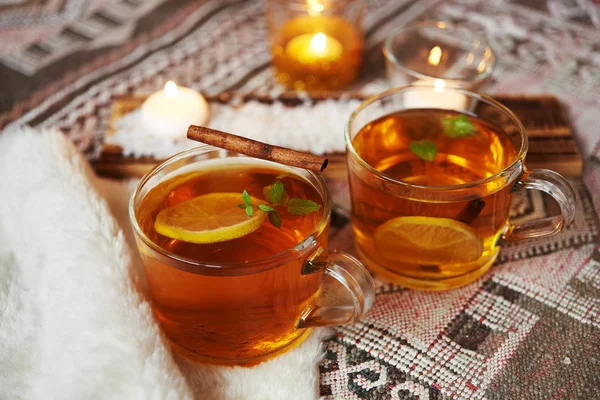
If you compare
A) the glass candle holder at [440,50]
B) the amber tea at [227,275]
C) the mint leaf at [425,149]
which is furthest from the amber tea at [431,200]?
the glass candle holder at [440,50]

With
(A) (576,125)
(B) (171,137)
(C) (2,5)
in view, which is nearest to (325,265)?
(B) (171,137)

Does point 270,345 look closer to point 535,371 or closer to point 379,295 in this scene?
point 379,295

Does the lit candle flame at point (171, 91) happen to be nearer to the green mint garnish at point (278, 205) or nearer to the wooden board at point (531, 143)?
the wooden board at point (531, 143)

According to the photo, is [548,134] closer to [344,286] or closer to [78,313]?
[344,286]

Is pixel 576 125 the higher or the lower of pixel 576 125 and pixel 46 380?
the lower

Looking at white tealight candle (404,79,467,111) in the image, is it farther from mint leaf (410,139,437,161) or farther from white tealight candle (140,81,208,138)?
white tealight candle (140,81,208,138)

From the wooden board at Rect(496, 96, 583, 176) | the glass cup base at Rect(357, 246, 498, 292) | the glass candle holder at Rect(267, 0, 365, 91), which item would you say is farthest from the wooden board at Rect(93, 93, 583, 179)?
the glass cup base at Rect(357, 246, 498, 292)
